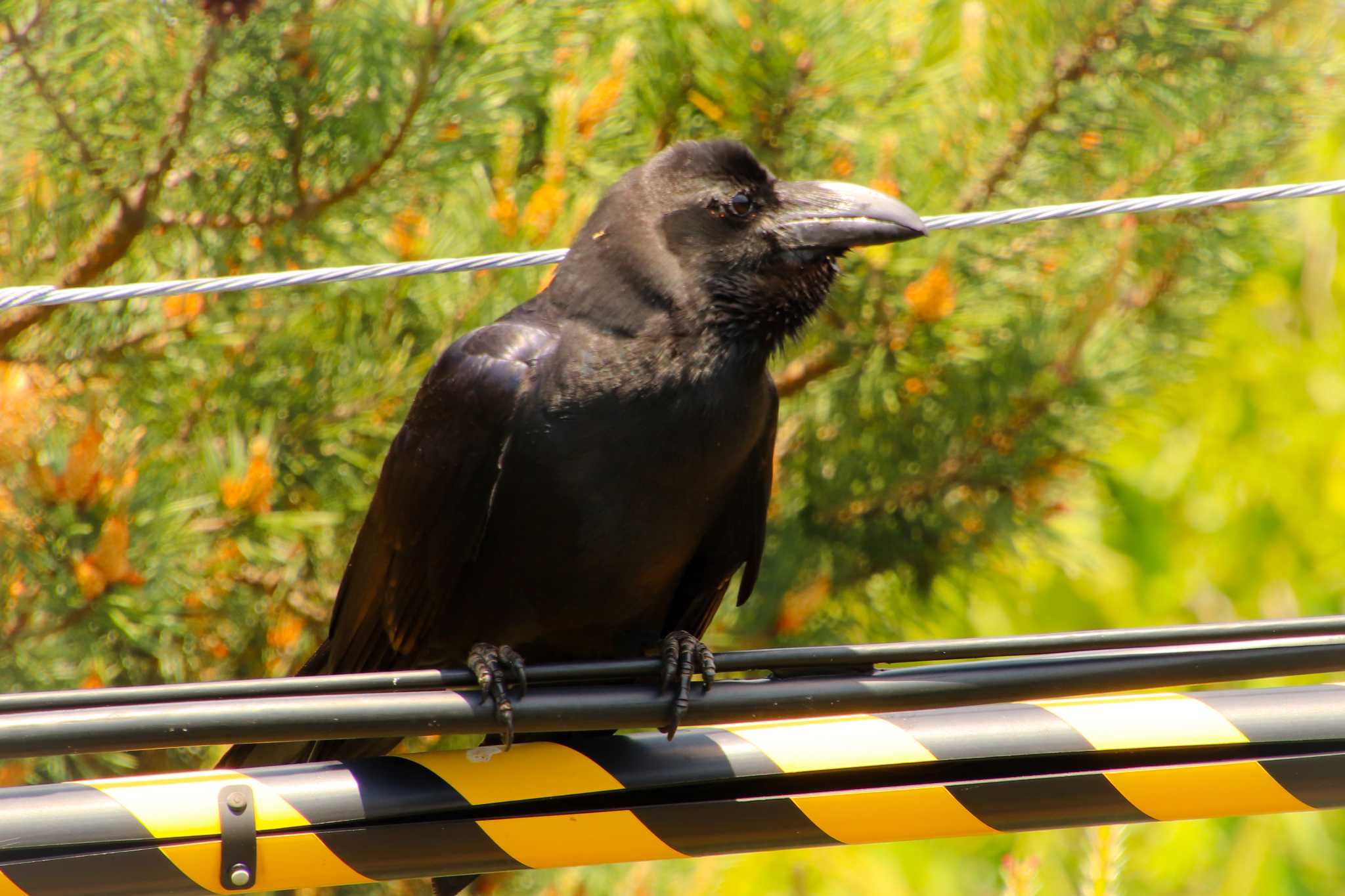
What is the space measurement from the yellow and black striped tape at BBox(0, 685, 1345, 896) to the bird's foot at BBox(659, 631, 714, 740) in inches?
4.3

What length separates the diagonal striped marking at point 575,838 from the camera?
66.2 inches

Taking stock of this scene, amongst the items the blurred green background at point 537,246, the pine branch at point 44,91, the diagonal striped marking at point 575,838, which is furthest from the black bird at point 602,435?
the pine branch at point 44,91

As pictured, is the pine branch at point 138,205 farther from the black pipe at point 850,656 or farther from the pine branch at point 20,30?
the black pipe at point 850,656

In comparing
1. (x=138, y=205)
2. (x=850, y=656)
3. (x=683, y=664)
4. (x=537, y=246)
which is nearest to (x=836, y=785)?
(x=850, y=656)

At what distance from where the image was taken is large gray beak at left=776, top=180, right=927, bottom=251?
235 cm

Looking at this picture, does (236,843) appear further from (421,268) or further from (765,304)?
(765,304)

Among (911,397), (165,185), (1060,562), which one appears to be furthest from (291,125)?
(1060,562)

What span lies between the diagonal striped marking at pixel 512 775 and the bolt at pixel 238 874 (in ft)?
0.73

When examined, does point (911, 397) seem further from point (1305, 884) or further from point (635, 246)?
point (1305, 884)

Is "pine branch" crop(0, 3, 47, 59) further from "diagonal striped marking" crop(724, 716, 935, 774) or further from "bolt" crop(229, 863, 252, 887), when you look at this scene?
"diagonal striped marking" crop(724, 716, 935, 774)

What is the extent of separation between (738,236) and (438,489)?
66 centimetres

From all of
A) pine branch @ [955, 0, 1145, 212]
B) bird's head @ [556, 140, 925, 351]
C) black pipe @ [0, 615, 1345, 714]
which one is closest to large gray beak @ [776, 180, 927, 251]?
bird's head @ [556, 140, 925, 351]

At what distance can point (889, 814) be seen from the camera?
5.53ft

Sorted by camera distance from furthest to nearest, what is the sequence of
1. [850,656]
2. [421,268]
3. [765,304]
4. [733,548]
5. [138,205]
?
[138,205] → [733,548] → [765,304] → [421,268] → [850,656]
